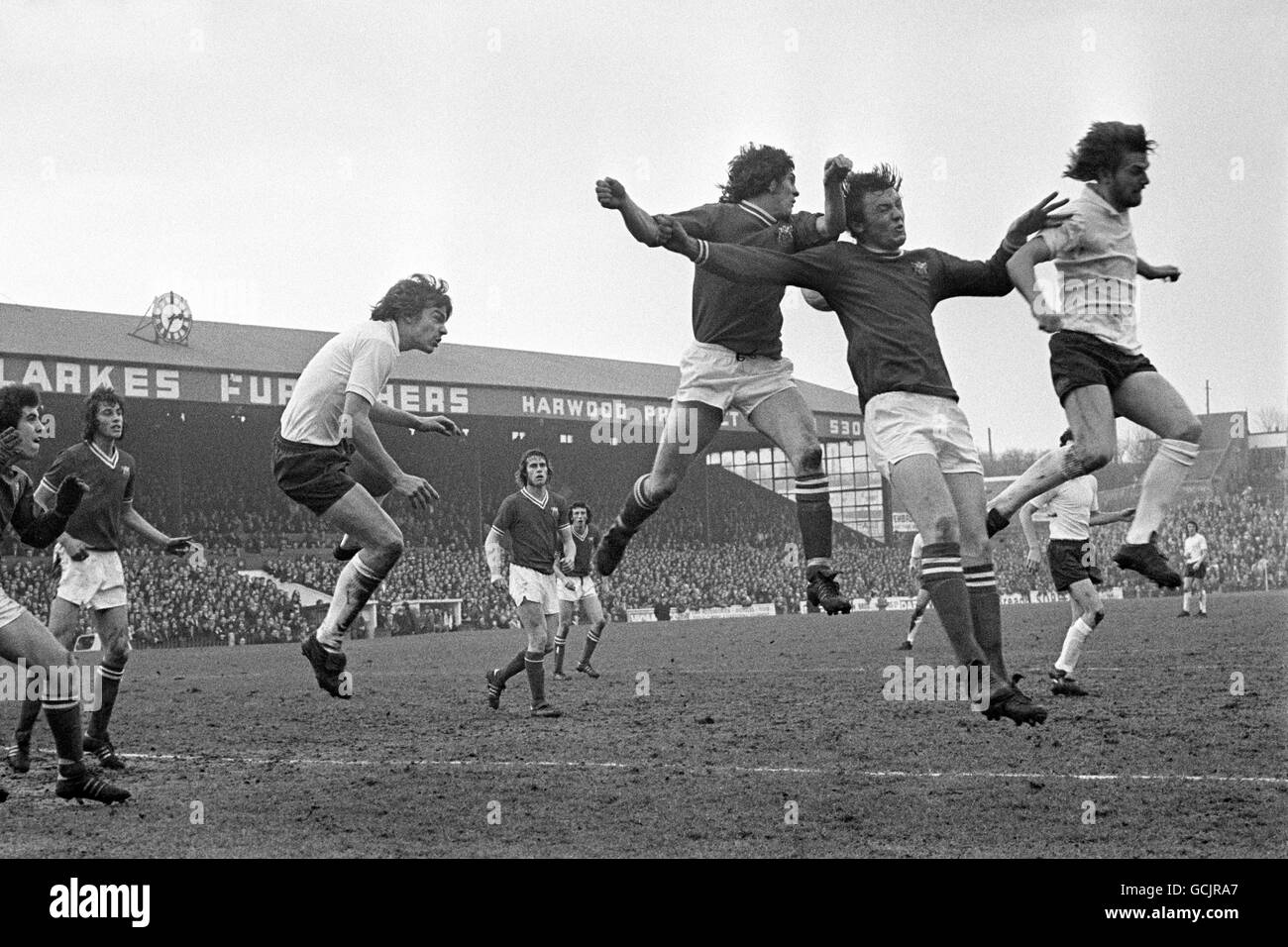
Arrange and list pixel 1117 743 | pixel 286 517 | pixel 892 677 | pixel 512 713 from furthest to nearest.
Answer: pixel 286 517 → pixel 512 713 → pixel 892 677 → pixel 1117 743

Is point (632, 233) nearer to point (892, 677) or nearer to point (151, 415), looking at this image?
point (892, 677)

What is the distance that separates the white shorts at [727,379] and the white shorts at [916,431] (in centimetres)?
91

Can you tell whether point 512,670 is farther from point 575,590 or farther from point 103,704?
point 575,590

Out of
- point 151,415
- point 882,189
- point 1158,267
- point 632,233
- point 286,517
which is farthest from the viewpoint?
point 286,517

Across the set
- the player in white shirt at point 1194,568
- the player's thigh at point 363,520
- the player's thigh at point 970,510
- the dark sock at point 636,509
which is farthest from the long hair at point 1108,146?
the player in white shirt at point 1194,568

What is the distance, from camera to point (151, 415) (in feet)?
115

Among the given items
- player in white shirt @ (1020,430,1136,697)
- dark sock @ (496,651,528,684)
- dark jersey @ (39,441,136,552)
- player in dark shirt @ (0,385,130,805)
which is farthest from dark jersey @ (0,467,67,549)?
player in white shirt @ (1020,430,1136,697)

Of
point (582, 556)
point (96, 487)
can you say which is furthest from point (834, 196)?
point (582, 556)

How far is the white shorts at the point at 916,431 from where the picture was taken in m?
6.93

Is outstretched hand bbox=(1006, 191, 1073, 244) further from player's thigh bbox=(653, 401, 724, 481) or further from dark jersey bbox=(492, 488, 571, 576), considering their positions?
dark jersey bbox=(492, 488, 571, 576)

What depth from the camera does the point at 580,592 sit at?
1712 centimetres
